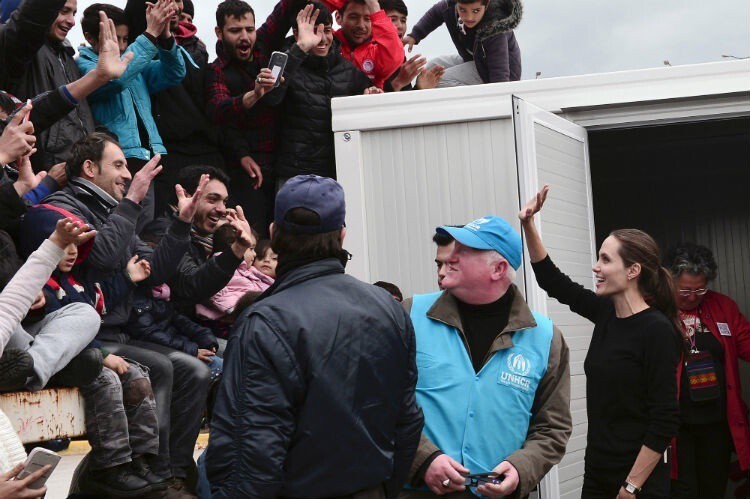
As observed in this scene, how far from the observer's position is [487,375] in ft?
11.3

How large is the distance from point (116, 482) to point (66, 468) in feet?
8.48

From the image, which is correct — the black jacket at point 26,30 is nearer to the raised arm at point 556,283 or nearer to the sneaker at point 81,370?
the sneaker at point 81,370

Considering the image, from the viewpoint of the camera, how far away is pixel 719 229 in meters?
Result: 9.05

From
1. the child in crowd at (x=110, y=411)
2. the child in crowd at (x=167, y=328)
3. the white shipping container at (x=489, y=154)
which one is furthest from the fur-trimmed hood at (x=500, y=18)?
the child in crowd at (x=110, y=411)

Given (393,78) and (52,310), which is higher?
(393,78)

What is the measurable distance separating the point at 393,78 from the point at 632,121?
1.82 meters

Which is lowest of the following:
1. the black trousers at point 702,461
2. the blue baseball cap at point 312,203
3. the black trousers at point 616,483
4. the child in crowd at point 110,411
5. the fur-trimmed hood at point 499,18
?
the black trousers at point 702,461

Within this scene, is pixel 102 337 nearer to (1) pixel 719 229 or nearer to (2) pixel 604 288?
(2) pixel 604 288

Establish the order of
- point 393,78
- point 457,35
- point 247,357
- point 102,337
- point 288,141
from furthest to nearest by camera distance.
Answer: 1. point 457,35
2. point 393,78
3. point 288,141
4. point 102,337
5. point 247,357

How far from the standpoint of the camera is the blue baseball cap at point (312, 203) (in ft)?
9.16

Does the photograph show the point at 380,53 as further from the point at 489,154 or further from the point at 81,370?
the point at 81,370

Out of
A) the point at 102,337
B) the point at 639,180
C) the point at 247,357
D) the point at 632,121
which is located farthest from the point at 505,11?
the point at 247,357

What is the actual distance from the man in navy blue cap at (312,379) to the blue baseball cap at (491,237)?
0.71 m

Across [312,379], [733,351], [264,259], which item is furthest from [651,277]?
[264,259]
